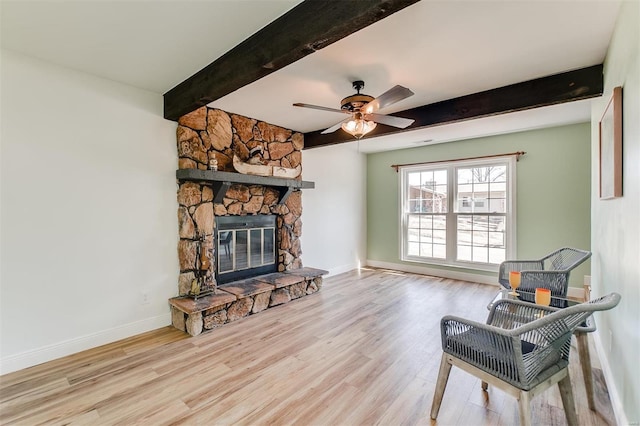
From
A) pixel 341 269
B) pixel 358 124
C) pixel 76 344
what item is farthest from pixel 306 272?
pixel 76 344

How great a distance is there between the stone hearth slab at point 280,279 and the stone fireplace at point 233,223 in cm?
1

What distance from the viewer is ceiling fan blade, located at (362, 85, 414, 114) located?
2382 mm

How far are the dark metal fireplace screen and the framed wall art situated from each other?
12.4 feet

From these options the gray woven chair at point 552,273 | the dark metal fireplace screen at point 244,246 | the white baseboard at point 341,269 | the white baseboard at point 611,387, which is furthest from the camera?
the white baseboard at point 341,269

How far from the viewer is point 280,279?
164 inches

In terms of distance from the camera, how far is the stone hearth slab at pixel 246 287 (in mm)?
3571

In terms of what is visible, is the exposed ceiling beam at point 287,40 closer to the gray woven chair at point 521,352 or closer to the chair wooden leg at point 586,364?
the gray woven chair at point 521,352

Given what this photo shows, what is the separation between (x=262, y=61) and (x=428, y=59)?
4.52 ft

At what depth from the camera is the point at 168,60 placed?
2.56 m

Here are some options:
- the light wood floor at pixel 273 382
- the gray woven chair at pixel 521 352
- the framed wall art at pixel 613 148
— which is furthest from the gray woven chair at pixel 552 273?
the gray woven chair at pixel 521 352

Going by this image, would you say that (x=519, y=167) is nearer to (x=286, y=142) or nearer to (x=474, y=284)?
(x=474, y=284)

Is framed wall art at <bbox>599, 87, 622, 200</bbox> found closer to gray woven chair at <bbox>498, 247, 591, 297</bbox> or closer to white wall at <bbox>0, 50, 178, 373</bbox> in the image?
gray woven chair at <bbox>498, 247, 591, 297</bbox>

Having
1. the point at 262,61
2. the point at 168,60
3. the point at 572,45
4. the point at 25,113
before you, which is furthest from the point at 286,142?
the point at 572,45

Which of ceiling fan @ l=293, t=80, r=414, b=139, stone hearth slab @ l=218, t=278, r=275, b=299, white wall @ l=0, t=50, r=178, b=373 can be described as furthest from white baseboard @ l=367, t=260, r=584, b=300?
white wall @ l=0, t=50, r=178, b=373
